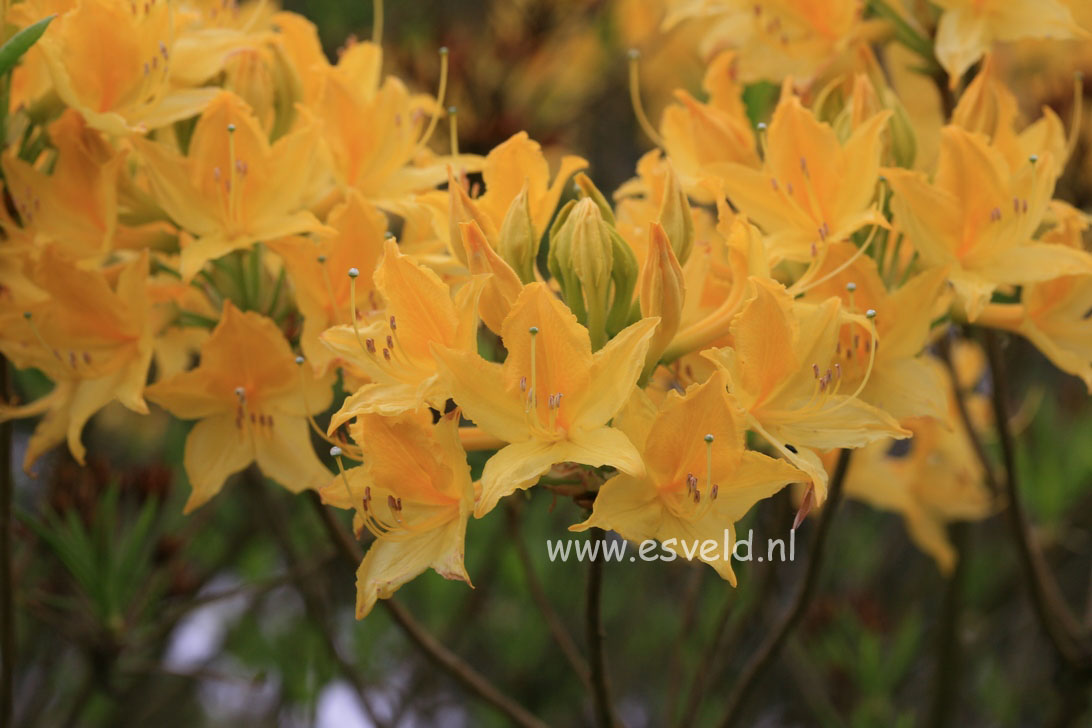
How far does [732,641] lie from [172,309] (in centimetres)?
112

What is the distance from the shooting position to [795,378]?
4.58 feet

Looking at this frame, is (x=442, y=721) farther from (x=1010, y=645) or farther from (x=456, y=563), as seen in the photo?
(x=456, y=563)

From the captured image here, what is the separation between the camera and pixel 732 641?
211cm

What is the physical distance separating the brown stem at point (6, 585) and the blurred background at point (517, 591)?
170mm

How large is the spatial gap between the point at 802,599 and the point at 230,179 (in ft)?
3.25

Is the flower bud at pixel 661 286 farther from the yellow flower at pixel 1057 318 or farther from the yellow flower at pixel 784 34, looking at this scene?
the yellow flower at pixel 784 34

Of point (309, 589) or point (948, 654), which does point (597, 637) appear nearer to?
point (309, 589)

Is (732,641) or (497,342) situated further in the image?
(732,641)

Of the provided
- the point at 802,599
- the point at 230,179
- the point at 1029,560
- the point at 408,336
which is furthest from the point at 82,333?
the point at 1029,560

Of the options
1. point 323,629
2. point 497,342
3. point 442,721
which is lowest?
point 442,721

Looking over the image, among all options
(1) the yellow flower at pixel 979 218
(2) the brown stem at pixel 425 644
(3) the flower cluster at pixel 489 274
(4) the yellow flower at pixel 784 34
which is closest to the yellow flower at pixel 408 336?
(3) the flower cluster at pixel 489 274

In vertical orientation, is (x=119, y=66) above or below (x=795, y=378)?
above

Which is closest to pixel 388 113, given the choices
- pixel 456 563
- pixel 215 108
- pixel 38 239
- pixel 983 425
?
pixel 215 108

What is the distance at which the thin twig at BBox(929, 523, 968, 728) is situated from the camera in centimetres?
228
